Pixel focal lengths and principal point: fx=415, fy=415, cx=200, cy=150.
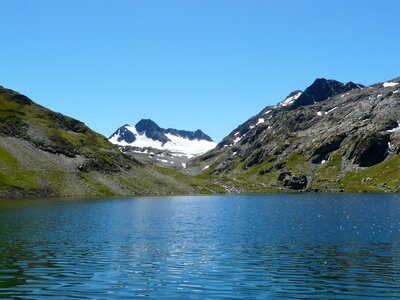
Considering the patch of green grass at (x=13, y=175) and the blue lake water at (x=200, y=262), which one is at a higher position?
the patch of green grass at (x=13, y=175)

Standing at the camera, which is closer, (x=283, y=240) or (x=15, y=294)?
(x=15, y=294)

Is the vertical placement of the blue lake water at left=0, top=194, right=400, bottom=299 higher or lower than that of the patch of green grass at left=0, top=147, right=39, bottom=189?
lower

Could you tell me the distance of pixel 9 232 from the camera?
69688mm

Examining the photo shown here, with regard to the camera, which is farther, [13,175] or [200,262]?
[13,175]

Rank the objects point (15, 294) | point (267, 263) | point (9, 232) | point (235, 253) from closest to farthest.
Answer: point (15, 294) → point (267, 263) → point (235, 253) → point (9, 232)

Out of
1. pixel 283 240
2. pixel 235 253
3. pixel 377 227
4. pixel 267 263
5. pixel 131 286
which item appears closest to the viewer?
pixel 131 286

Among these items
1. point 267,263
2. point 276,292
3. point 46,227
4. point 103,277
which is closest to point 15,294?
point 103,277

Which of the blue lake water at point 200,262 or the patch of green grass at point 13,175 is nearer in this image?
the blue lake water at point 200,262

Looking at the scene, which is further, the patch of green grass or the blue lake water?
the patch of green grass

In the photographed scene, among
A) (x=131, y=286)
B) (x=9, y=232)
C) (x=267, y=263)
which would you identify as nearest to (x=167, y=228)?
(x=9, y=232)

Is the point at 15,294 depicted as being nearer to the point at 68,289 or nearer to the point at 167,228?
the point at 68,289

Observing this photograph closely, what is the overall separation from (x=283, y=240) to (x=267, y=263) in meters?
17.8

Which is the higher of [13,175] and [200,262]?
[13,175]

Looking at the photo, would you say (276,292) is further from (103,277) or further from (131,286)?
(103,277)
